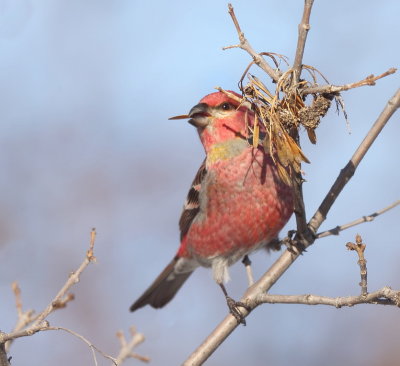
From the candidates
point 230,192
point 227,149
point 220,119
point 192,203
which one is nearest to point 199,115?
point 220,119

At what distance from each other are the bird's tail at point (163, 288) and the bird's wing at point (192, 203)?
2.44ft

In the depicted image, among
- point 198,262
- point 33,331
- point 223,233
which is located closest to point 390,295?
point 33,331

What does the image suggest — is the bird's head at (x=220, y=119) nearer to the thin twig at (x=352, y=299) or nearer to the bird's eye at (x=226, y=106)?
the bird's eye at (x=226, y=106)

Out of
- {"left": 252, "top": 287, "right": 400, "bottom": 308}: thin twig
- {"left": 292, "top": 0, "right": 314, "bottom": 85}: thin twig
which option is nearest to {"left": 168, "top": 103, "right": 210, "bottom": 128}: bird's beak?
{"left": 292, "top": 0, "right": 314, "bottom": 85}: thin twig

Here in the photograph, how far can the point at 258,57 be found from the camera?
3031mm

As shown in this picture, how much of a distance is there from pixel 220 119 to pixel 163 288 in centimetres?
213

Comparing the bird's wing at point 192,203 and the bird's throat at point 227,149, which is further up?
the bird's throat at point 227,149

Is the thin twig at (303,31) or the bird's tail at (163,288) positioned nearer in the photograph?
the thin twig at (303,31)

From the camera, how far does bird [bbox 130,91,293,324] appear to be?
4.39 meters

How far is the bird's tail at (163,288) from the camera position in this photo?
233 inches

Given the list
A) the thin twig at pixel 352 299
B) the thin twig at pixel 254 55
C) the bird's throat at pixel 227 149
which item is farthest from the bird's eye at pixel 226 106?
the thin twig at pixel 352 299

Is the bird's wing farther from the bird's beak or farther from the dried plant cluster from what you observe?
the dried plant cluster

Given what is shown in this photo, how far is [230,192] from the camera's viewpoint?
14.9ft

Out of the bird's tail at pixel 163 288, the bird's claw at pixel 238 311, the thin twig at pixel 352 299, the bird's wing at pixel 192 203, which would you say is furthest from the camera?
the bird's tail at pixel 163 288
